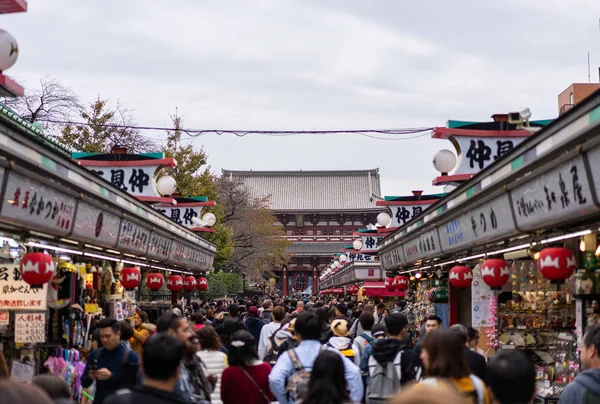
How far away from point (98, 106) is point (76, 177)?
2988 centimetres

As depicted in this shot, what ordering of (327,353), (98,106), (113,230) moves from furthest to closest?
(98,106), (113,230), (327,353)

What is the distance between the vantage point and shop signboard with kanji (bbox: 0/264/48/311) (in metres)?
12.1

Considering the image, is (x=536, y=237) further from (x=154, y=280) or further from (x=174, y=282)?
(x=174, y=282)

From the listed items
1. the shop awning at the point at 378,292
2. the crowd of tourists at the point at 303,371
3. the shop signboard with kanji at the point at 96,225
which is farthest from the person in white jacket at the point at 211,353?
the shop awning at the point at 378,292

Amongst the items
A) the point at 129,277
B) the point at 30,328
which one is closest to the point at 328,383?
the point at 30,328

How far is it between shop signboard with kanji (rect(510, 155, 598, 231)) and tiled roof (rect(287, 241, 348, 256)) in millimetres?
77465

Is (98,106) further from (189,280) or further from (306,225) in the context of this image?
(306,225)

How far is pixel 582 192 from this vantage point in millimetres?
8625

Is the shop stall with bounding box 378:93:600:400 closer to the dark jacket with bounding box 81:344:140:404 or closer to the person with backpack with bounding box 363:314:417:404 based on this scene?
the person with backpack with bounding box 363:314:417:404

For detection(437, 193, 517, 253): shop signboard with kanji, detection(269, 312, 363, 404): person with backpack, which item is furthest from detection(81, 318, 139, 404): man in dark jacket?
detection(437, 193, 517, 253): shop signboard with kanji

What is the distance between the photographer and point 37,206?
34.4ft

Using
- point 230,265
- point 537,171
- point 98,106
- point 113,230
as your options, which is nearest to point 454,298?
point 113,230

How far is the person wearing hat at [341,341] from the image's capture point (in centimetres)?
1132

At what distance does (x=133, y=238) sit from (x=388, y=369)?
328 inches
